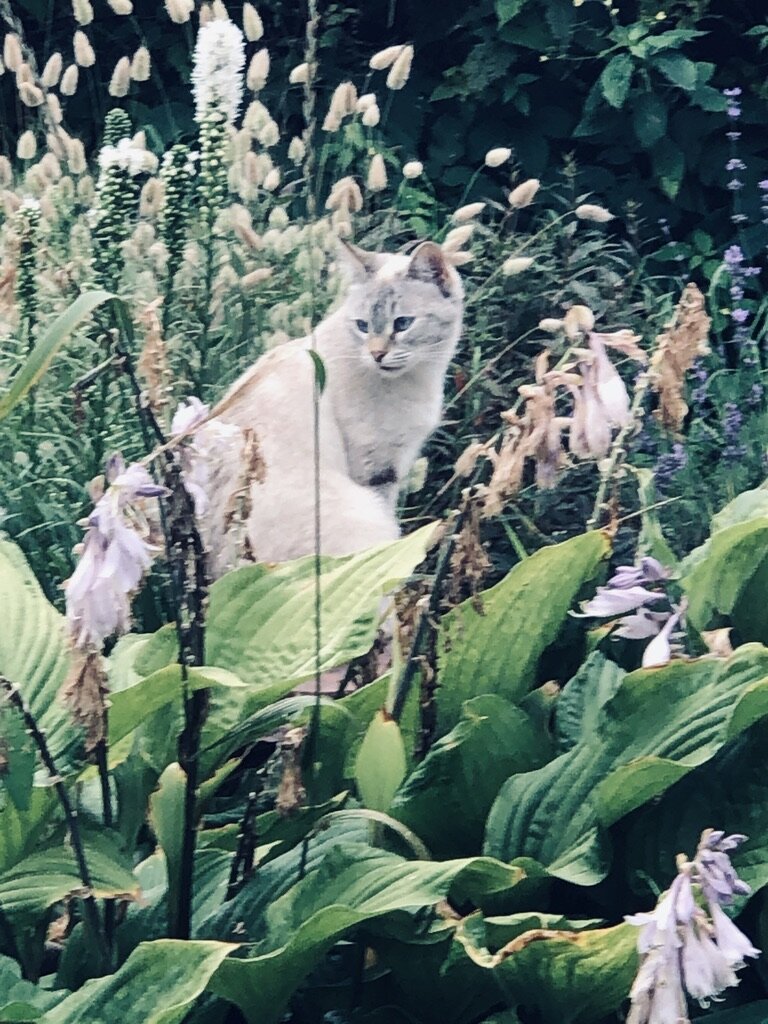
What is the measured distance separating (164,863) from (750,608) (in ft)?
2.46

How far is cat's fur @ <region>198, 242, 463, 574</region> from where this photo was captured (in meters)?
2.22

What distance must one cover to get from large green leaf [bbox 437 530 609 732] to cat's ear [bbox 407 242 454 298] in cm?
130

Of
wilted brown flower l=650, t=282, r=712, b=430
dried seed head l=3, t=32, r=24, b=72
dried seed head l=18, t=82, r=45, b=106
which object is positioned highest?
dried seed head l=3, t=32, r=24, b=72

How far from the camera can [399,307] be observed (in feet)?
9.00

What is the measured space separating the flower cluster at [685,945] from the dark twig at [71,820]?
18.8 inches

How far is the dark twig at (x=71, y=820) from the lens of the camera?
108cm

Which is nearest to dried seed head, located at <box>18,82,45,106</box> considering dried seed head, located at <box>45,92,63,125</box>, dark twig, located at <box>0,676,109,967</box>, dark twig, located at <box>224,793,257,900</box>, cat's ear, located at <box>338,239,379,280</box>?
dried seed head, located at <box>45,92,63,125</box>

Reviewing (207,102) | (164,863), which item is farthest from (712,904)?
(207,102)

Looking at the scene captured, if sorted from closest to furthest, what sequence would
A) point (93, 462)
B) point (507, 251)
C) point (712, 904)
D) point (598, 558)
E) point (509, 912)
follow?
point (712, 904)
point (509, 912)
point (598, 558)
point (93, 462)
point (507, 251)

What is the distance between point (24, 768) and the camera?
1.18 metres

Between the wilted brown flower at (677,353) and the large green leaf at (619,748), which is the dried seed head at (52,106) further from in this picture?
the large green leaf at (619,748)

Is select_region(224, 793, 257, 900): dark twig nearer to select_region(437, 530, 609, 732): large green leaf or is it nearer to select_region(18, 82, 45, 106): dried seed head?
select_region(437, 530, 609, 732): large green leaf

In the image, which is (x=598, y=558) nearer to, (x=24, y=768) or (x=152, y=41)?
(x=24, y=768)

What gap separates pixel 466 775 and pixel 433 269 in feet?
5.20
